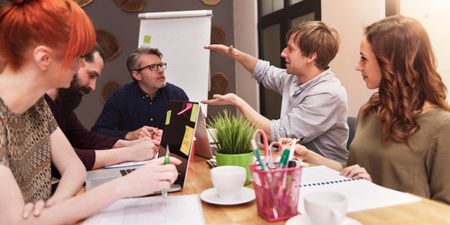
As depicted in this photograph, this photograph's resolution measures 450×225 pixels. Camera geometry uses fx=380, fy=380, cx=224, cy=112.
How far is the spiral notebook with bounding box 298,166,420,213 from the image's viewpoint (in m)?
0.91

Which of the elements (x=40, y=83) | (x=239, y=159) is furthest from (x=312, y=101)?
(x=40, y=83)

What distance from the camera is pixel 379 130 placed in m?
1.35

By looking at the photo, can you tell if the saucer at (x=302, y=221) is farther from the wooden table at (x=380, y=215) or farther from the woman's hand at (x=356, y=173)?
the woman's hand at (x=356, y=173)

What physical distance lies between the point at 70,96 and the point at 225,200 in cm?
131

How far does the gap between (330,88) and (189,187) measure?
957 mm

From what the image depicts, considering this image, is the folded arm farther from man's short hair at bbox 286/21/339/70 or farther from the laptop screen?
man's short hair at bbox 286/21/339/70

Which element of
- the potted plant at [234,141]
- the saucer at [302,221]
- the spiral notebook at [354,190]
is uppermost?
the potted plant at [234,141]

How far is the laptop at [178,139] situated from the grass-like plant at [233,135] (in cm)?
8

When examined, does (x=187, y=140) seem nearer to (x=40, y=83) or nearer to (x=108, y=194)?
(x=108, y=194)

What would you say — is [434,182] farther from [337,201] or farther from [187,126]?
[187,126]

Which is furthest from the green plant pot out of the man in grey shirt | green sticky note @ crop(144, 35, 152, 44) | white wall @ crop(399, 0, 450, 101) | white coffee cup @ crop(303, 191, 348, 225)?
green sticky note @ crop(144, 35, 152, 44)

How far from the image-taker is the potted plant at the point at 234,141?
1.09 metres

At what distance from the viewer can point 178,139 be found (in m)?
1.19

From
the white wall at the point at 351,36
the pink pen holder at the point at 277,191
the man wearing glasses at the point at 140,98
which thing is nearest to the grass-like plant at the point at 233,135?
the pink pen holder at the point at 277,191
